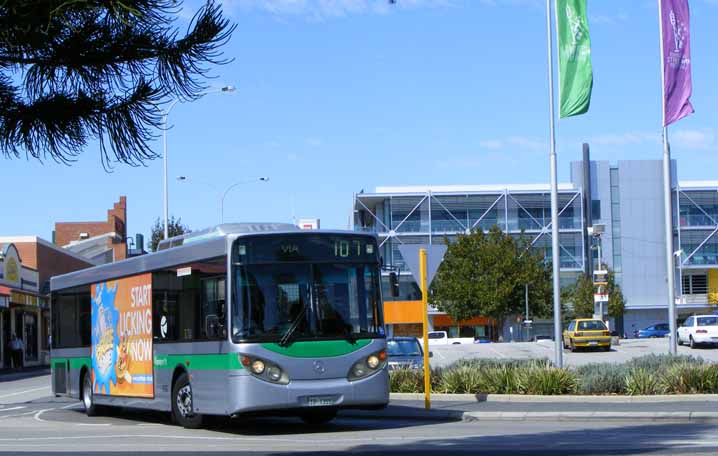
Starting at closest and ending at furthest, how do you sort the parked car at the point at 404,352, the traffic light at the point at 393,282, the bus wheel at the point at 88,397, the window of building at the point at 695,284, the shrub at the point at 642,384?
1. the traffic light at the point at 393,282
2. the shrub at the point at 642,384
3. the bus wheel at the point at 88,397
4. the parked car at the point at 404,352
5. the window of building at the point at 695,284

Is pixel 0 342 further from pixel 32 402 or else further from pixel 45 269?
pixel 32 402

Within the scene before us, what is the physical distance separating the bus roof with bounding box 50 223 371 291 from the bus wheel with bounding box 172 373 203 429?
1.93 metres

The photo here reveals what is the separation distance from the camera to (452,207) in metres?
102

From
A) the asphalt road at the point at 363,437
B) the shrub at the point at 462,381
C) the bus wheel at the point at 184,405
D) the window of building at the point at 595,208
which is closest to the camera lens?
the asphalt road at the point at 363,437

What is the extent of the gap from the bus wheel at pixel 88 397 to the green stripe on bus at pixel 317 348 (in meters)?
7.55

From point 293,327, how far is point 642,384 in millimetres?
A: 7623

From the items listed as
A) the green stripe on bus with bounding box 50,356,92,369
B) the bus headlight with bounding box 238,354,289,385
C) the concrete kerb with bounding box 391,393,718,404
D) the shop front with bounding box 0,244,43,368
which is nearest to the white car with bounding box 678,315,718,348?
the shop front with bounding box 0,244,43,368

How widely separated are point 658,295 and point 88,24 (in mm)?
100512

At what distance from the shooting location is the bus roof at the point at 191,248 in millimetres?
17094

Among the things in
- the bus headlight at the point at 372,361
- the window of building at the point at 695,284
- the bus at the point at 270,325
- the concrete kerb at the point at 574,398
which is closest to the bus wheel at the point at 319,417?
the bus at the point at 270,325

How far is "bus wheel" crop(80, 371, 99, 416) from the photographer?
74.3ft

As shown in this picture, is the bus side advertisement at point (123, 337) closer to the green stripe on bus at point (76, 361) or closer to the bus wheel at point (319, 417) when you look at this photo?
the green stripe on bus at point (76, 361)

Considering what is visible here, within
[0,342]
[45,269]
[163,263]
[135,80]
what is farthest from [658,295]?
[135,80]

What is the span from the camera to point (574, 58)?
28156 mm
